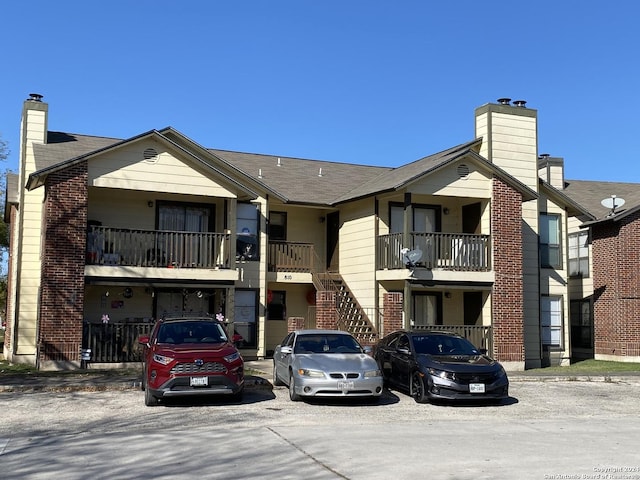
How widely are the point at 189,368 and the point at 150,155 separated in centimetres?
933

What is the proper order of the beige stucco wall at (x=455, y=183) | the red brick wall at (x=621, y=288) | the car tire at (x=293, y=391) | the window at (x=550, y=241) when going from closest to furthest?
the car tire at (x=293, y=391)
the beige stucco wall at (x=455, y=183)
the window at (x=550, y=241)
the red brick wall at (x=621, y=288)

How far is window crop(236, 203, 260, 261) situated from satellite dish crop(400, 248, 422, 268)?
485 cm

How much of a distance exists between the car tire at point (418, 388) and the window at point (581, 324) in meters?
16.0

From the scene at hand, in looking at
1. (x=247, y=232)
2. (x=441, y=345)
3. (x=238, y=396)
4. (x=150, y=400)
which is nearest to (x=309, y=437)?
(x=238, y=396)

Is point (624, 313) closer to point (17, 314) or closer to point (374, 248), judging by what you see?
point (374, 248)

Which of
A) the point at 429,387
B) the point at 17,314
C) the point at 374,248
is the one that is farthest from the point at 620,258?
the point at 17,314

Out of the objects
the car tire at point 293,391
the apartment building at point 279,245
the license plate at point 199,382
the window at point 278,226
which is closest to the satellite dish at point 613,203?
the apartment building at point 279,245

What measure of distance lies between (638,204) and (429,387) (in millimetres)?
16450

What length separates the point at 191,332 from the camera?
15.2 m

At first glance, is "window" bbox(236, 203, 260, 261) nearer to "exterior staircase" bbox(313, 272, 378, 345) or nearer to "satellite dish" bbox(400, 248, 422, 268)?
"exterior staircase" bbox(313, 272, 378, 345)

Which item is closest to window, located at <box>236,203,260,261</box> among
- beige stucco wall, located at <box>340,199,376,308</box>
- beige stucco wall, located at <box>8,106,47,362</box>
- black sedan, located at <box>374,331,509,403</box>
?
beige stucco wall, located at <box>340,199,376,308</box>

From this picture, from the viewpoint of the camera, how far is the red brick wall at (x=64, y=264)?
1956 cm

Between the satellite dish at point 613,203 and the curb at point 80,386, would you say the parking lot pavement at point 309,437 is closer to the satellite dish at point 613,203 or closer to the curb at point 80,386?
the curb at point 80,386

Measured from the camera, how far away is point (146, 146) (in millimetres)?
21328
